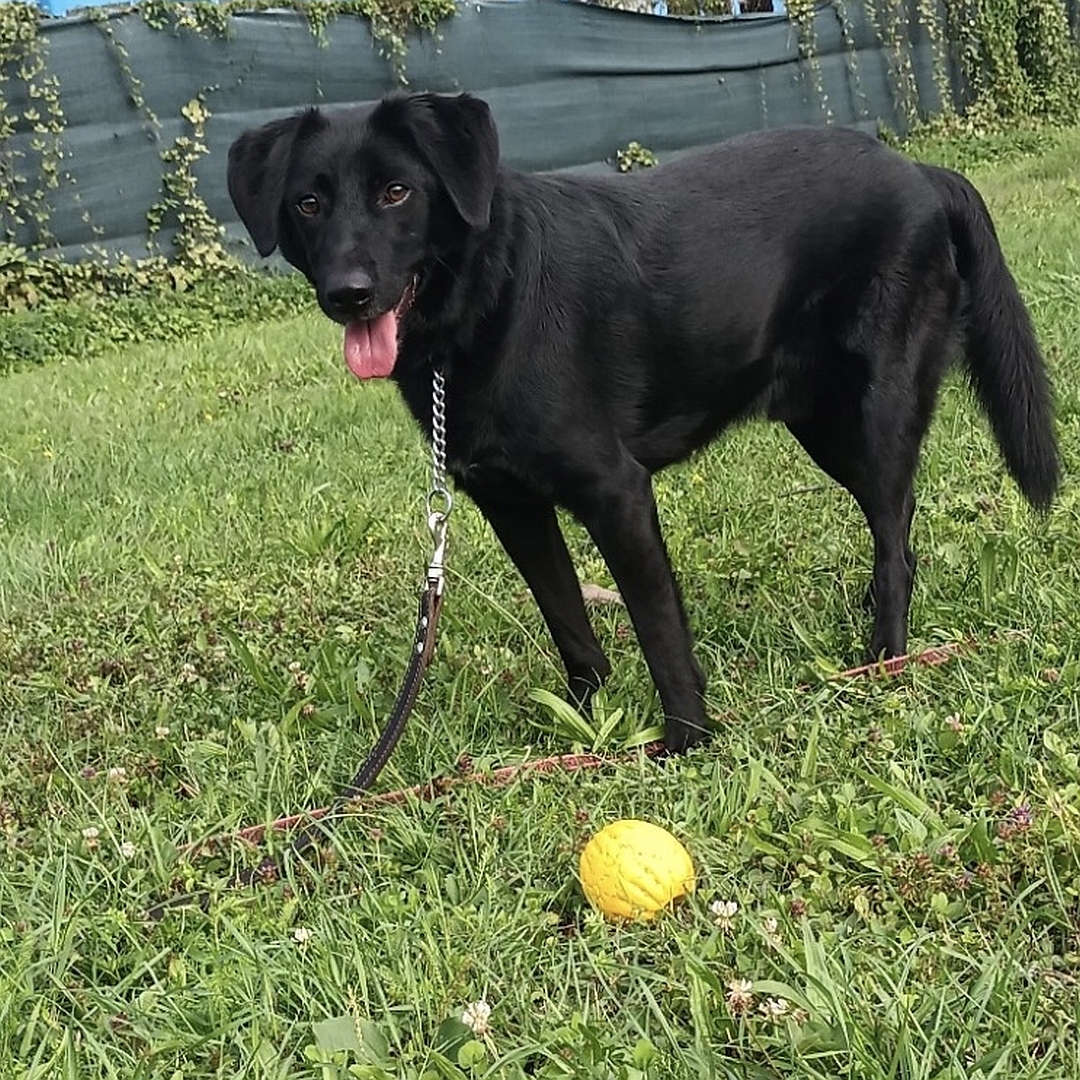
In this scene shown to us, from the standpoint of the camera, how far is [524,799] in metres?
2.16

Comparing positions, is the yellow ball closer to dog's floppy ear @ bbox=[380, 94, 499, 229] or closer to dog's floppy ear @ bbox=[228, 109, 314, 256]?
dog's floppy ear @ bbox=[380, 94, 499, 229]

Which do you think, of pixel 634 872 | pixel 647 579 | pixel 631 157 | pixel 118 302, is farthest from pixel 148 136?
pixel 634 872

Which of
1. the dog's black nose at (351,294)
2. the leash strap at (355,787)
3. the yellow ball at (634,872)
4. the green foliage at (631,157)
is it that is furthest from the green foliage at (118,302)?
the yellow ball at (634,872)

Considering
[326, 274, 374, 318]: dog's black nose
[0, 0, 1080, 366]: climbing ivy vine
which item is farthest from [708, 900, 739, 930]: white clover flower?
[0, 0, 1080, 366]: climbing ivy vine

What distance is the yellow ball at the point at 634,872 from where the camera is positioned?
178 cm

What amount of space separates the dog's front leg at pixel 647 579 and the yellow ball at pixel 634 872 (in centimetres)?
52

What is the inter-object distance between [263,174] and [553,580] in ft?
3.34

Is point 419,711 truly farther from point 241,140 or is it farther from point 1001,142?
point 1001,142

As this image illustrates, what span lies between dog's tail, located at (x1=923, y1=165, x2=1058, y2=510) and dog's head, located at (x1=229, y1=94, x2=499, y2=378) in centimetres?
116

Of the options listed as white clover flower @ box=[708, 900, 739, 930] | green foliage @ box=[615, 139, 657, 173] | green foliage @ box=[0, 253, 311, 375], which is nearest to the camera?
white clover flower @ box=[708, 900, 739, 930]

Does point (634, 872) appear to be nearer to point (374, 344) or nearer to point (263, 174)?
point (374, 344)

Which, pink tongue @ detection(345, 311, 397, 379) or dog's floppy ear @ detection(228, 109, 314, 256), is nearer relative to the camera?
pink tongue @ detection(345, 311, 397, 379)

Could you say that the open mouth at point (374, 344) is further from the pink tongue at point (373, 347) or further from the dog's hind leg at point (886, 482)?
the dog's hind leg at point (886, 482)

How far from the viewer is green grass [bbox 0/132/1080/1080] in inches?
61.8
